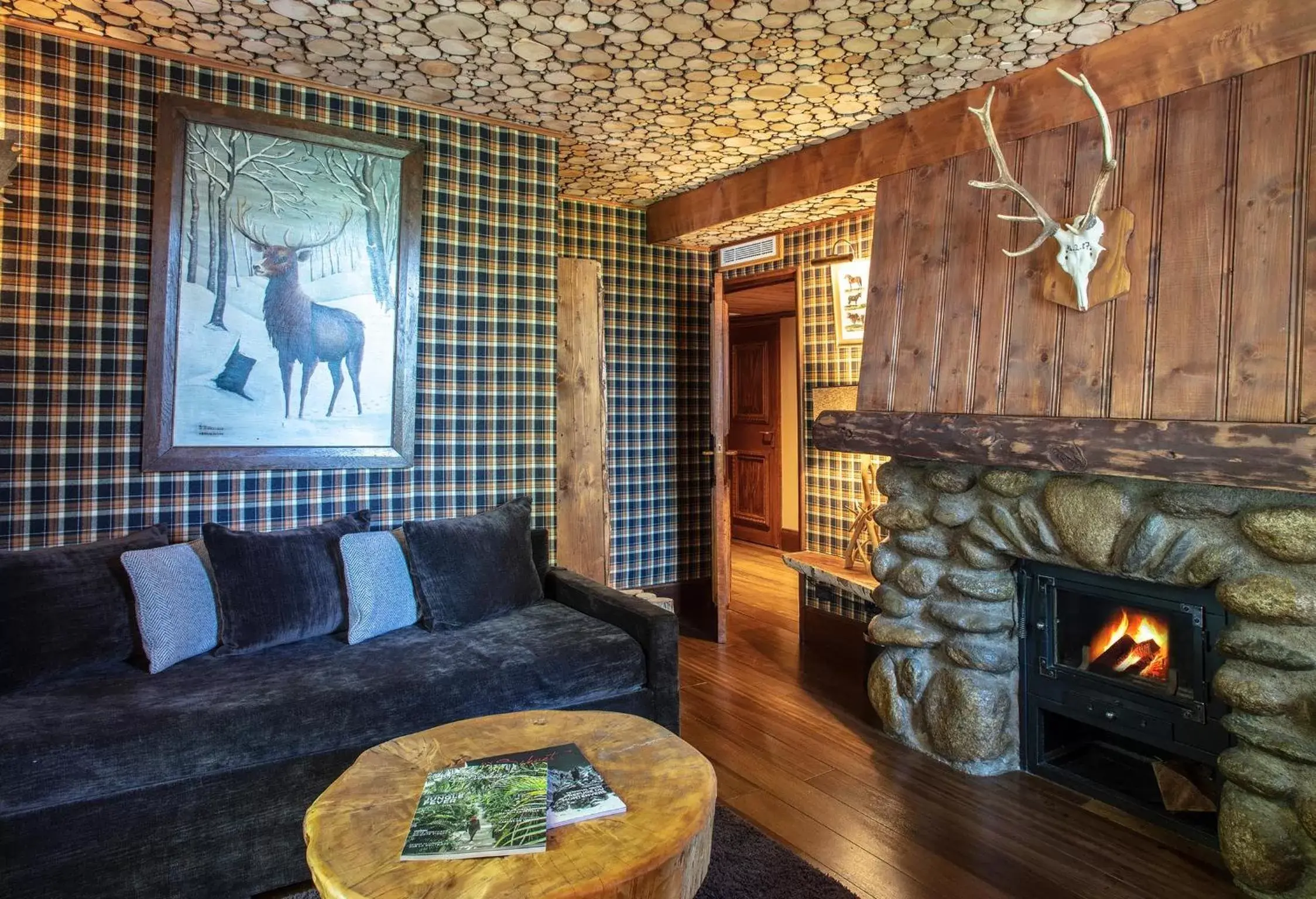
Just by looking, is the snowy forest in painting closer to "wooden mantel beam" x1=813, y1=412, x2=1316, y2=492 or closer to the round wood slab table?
the round wood slab table

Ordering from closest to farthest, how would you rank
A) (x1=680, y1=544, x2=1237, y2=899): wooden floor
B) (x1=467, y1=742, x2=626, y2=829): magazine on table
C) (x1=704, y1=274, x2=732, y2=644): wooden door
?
(x1=467, y1=742, x2=626, y2=829): magazine on table → (x1=680, y1=544, x2=1237, y2=899): wooden floor → (x1=704, y1=274, x2=732, y2=644): wooden door

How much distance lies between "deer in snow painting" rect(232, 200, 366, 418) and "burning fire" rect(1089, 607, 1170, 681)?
9.47 ft

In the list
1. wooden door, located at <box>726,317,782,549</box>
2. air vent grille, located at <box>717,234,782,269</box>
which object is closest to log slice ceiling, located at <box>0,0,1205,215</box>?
air vent grille, located at <box>717,234,782,269</box>

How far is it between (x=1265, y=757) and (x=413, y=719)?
7.54 feet

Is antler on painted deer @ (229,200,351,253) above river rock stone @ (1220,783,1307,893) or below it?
above

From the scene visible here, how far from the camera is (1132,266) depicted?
243 cm

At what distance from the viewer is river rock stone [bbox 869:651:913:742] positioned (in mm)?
3115

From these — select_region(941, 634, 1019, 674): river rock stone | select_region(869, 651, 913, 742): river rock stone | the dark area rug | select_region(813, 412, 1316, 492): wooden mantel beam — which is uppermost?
select_region(813, 412, 1316, 492): wooden mantel beam

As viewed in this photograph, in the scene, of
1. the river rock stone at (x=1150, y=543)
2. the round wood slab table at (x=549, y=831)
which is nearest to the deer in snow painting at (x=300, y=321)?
the round wood slab table at (x=549, y=831)

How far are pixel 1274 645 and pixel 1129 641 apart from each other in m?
0.62

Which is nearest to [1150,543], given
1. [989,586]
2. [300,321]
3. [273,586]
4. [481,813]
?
[989,586]

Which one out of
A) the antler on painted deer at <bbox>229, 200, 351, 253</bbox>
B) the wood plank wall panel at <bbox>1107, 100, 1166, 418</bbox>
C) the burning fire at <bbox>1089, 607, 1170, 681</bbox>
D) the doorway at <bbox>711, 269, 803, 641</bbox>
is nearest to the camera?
the wood plank wall panel at <bbox>1107, 100, 1166, 418</bbox>

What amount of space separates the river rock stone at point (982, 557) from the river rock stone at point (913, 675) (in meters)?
0.45

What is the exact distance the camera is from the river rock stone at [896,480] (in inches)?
122
